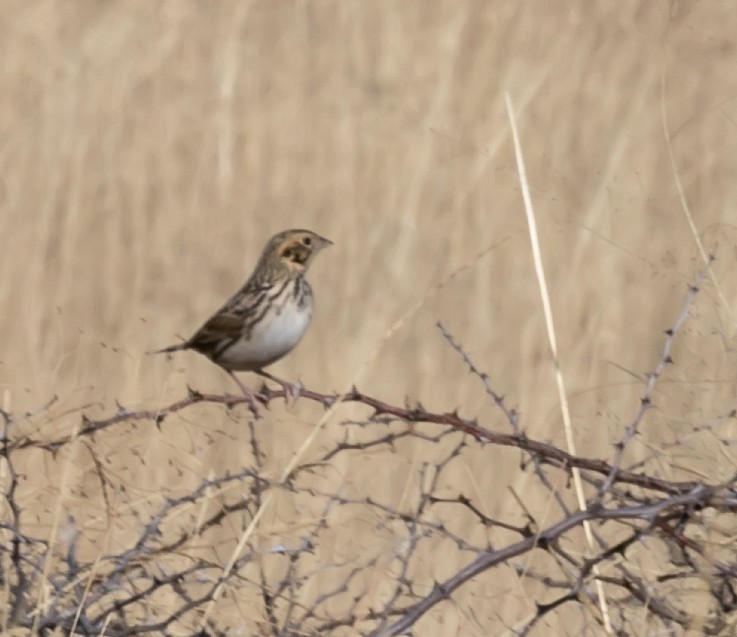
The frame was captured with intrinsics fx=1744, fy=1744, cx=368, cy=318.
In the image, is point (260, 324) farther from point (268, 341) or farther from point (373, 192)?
point (373, 192)

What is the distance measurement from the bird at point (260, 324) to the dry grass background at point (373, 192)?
266mm

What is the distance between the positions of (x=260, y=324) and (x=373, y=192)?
1702 millimetres

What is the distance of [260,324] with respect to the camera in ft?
13.9

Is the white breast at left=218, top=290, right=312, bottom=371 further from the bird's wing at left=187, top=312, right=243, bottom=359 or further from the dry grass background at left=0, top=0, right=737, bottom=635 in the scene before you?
the dry grass background at left=0, top=0, right=737, bottom=635

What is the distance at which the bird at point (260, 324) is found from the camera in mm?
4207

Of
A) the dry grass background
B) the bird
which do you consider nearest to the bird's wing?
the bird

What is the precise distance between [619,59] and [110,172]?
190 centimetres

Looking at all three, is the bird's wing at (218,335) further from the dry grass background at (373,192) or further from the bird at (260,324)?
the dry grass background at (373,192)

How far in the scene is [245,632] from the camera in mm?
2488

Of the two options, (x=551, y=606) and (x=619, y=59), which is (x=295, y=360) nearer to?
(x=619, y=59)

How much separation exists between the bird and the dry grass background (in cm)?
27

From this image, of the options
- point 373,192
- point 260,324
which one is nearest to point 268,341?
point 260,324

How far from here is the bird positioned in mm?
4207

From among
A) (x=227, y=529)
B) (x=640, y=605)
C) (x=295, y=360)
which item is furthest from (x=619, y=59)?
(x=640, y=605)
